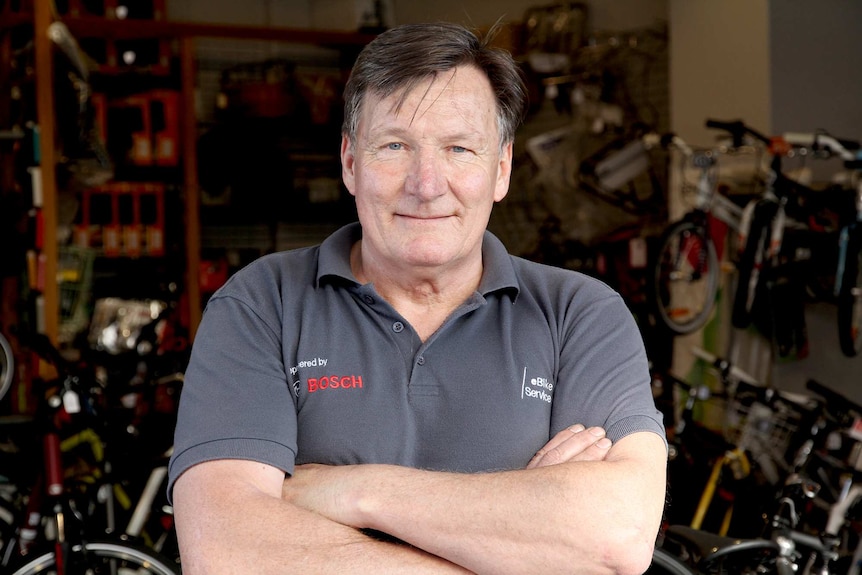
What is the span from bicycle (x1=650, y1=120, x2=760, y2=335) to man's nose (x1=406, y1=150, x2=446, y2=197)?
11.9 ft

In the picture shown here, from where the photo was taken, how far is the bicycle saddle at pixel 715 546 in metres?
3.23

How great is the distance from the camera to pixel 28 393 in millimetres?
4809

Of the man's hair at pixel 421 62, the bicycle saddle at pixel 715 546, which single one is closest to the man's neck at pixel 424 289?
the man's hair at pixel 421 62

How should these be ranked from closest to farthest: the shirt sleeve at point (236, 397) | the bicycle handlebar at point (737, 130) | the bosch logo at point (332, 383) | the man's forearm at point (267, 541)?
1. the man's forearm at point (267, 541)
2. the shirt sleeve at point (236, 397)
3. the bosch logo at point (332, 383)
4. the bicycle handlebar at point (737, 130)

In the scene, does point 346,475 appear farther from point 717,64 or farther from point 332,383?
point 717,64

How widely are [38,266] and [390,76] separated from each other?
331 cm

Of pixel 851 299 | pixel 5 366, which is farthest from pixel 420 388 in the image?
pixel 851 299

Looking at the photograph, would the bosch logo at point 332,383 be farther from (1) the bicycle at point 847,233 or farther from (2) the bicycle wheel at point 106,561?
(1) the bicycle at point 847,233

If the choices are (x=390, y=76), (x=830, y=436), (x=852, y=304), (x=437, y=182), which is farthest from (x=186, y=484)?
(x=852, y=304)

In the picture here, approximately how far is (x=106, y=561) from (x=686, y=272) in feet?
10.7

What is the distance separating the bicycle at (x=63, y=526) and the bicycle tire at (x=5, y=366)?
3.46 feet

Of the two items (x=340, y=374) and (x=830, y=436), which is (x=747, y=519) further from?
(x=340, y=374)

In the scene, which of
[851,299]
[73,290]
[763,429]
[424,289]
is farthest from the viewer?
[73,290]

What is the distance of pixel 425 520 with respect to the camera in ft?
5.10
